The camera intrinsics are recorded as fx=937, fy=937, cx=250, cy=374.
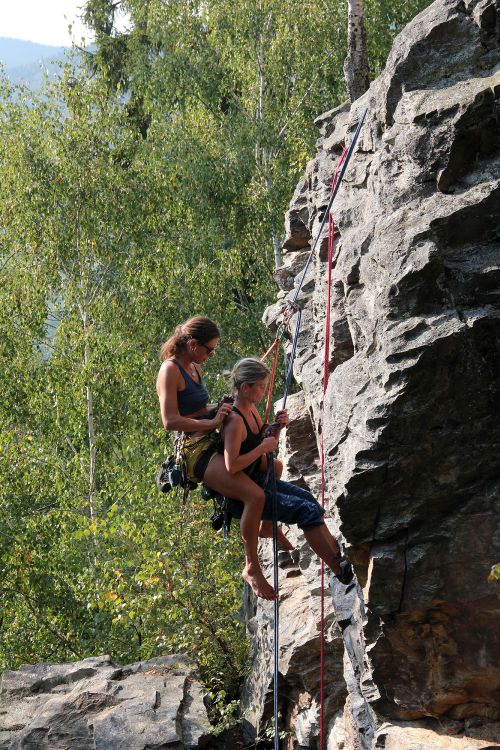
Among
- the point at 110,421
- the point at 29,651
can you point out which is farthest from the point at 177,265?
the point at 29,651

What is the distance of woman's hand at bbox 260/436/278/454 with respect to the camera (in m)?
6.46

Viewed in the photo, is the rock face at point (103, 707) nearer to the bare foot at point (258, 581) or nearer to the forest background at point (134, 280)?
the forest background at point (134, 280)

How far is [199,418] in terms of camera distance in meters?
6.76

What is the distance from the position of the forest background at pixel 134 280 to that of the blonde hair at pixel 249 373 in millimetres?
5981

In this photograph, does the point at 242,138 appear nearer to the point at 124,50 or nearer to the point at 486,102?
the point at 124,50

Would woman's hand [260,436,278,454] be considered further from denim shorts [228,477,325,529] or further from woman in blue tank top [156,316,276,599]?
denim shorts [228,477,325,529]

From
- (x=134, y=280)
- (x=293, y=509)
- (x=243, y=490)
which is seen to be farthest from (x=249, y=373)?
(x=134, y=280)

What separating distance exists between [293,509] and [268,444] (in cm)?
52

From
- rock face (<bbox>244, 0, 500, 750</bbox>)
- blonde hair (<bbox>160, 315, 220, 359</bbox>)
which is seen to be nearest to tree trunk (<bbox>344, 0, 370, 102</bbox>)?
rock face (<bbox>244, 0, 500, 750</bbox>)

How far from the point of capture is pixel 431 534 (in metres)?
5.68

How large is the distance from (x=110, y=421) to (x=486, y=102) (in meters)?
13.8

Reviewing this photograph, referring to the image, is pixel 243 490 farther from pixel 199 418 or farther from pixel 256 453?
pixel 199 418

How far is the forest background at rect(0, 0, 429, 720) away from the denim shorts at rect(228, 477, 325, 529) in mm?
5456

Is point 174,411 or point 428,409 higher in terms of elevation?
point 174,411
